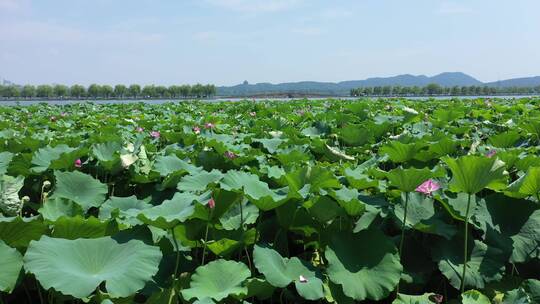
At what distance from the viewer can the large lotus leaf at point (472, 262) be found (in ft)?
4.96

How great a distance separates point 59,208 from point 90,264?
0.48 metres

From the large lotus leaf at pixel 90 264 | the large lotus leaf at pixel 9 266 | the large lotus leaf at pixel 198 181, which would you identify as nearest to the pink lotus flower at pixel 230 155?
the large lotus leaf at pixel 198 181

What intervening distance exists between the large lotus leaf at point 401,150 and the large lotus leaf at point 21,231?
1576mm

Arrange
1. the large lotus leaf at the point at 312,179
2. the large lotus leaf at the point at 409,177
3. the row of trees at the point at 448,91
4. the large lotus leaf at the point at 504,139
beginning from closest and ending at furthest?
the large lotus leaf at the point at 409,177 < the large lotus leaf at the point at 312,179 < the large lotus leaf at the point at 504,139 < the row of trees at the point at 448,91

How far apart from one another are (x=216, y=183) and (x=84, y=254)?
0.68 m

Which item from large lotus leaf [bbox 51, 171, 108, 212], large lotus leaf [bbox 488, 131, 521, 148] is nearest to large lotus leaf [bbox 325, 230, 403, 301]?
large lotus leaf [bbox 51, 171, 108, 212]

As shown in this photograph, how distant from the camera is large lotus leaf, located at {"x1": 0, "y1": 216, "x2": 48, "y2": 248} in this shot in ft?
4.24

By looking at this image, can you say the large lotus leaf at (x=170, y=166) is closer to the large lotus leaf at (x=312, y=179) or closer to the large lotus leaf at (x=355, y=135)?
the large lotus leaf at (x=312, y=179)

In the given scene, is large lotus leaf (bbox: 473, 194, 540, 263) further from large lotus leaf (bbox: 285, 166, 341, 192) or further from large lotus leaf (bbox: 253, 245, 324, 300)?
large lotus leaf (bbox: 253, 245, 324, 300)

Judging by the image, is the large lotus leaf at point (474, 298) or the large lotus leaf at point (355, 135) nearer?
the large lotus leaf at point (474, 298)

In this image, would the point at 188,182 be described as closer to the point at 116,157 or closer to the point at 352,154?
the point at 116,157

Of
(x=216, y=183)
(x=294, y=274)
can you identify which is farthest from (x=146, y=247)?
(x=216, y=183)

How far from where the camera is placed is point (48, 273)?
1.12 m

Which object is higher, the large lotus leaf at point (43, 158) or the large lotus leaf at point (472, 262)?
the large lotus leaf at point (43, 158)
